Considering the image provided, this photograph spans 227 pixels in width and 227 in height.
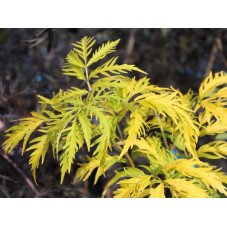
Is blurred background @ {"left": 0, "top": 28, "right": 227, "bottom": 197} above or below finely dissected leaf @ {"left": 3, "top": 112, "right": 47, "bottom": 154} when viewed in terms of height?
above

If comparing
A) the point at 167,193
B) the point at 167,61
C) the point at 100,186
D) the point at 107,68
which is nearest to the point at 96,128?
the point at 107,68

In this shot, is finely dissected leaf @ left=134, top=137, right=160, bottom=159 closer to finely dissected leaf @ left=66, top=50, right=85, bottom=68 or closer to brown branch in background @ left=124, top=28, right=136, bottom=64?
finely dissected leaf @ left=66, top=50, right=85, bottom=68

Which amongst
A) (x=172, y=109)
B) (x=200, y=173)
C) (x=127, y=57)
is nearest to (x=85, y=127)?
(x=172, y=109)

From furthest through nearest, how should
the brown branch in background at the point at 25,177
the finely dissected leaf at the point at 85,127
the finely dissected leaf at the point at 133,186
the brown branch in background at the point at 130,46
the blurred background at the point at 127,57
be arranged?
the brown branch in background at the point at 130,46
the blurred background at the point at 127,57
the brown branch in background at the point at 25,177
the finely dissected leaf at the point at 133,186
the finely dissected leaf at the point at 85,127

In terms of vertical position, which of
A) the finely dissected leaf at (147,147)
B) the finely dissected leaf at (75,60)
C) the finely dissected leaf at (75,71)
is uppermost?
the finely dissected leaf at (75,60)

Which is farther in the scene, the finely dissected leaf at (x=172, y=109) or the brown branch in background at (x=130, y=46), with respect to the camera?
the brown branch in background at (x=130, y=46)

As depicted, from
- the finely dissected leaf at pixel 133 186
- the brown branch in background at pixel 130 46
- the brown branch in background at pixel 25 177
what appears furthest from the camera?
the brown branch in background at pixel 130 46

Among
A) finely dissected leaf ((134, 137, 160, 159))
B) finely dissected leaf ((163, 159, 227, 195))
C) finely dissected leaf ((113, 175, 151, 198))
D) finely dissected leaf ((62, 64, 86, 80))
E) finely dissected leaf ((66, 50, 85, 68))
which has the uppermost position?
finely dissected leaf ((66, 50, 85, 68))

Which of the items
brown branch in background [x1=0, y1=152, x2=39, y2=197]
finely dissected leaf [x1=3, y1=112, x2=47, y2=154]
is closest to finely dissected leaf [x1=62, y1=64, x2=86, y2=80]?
finely dissected leaf [x1=3, y1=112, x2=47, y2=154]

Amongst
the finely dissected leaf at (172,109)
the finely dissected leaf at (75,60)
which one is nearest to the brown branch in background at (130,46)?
the finely dissected leaf at (75,60)

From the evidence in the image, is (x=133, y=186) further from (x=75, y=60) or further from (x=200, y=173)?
(x=75, y=60)

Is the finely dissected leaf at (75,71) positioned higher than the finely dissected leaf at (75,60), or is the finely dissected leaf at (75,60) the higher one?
the finely dissected leaf at (75,60)

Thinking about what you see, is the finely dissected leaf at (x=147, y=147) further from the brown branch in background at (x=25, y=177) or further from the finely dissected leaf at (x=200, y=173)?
the brown branch in background at (x=25, y=177)

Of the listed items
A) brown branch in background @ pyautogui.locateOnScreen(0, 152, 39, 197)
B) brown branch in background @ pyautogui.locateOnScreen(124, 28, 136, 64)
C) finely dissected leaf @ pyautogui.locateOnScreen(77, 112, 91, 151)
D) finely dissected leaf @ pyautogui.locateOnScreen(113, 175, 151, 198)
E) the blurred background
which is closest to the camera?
finely dissected leaf @ pyautogui.locateOnScreen(77, 112, 91, 151)
